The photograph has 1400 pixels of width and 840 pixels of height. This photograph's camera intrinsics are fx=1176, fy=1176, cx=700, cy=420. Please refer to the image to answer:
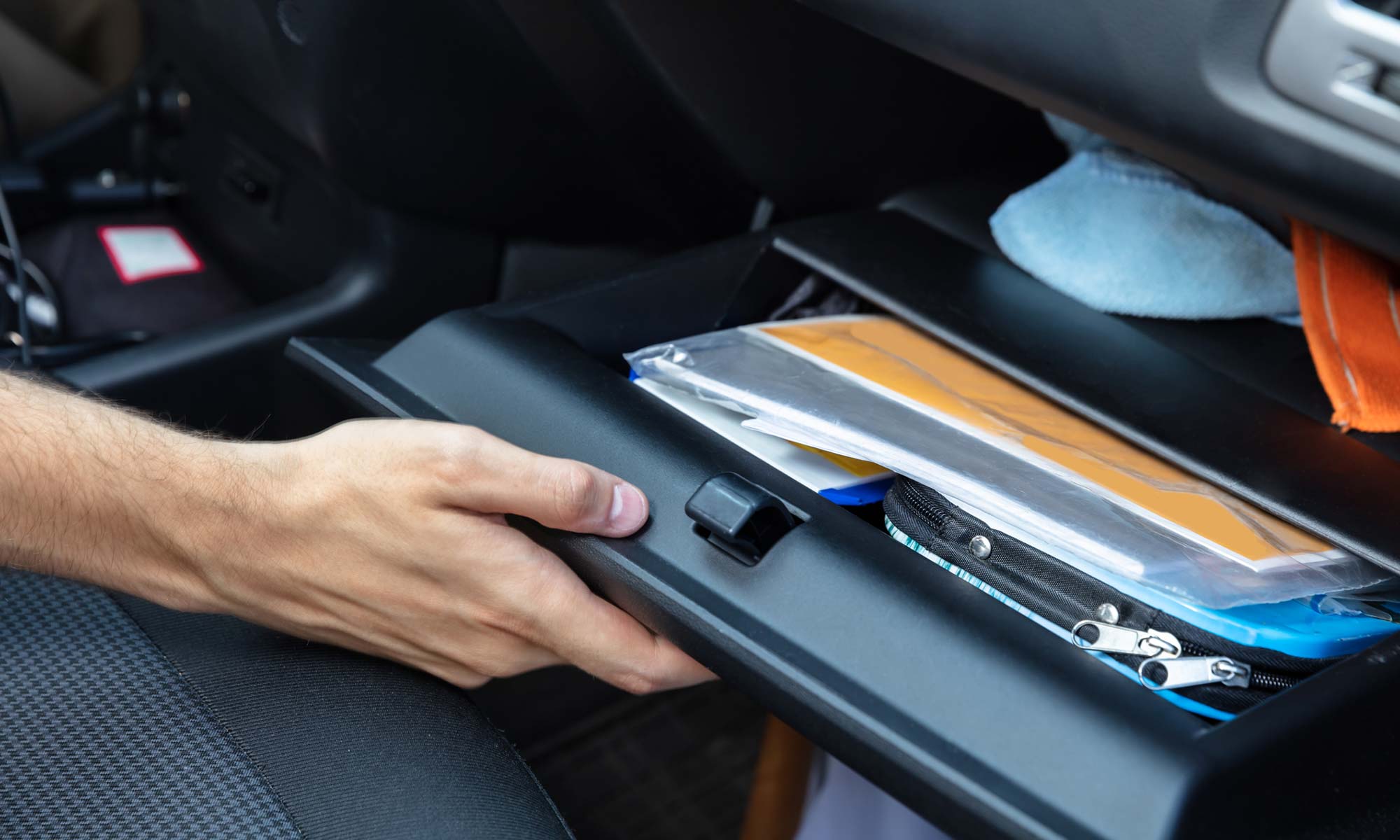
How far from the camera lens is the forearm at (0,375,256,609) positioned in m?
0.56

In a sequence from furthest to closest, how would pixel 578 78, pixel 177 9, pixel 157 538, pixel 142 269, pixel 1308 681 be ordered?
1. pixel 142 269
2. pixel 177 9
3. pixel 578 78
4. pixel 157 538
5. pixel 1308 681

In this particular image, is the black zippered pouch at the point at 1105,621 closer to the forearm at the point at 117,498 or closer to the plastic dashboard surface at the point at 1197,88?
the plastic dashboard surface at the point at 1197,88

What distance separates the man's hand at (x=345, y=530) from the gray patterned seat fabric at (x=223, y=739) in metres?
0.02

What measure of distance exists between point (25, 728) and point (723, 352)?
355 mm

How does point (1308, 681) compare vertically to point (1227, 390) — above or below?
below

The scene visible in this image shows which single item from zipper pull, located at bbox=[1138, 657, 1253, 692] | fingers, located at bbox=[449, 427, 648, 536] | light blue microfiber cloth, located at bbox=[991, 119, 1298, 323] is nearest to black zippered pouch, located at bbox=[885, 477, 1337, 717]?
zipper pull, located at bbox=[1138, 657, 1253, 692]

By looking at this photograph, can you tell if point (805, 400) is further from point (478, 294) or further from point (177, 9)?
point (177, 9)

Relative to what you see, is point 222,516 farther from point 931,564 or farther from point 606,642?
point 931,564

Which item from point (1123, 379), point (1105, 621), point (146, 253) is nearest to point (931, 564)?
point (1105, 621)

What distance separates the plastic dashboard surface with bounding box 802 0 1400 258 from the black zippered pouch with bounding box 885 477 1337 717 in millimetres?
174

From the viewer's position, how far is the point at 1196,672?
16.7 inches

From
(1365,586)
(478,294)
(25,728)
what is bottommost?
(25,728)

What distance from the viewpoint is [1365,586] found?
47 cm

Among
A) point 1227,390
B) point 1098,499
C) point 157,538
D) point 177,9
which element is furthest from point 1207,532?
point 177,9
